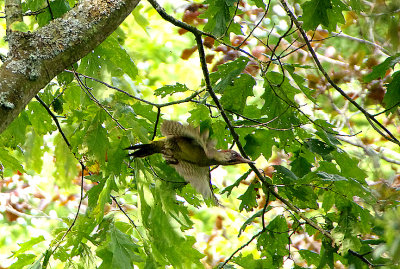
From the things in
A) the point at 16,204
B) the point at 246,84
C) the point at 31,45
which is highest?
the point at 16,204

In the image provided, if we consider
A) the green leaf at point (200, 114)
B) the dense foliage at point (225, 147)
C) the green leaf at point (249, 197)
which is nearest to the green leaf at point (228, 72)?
the dense foliage at point (225, 147)

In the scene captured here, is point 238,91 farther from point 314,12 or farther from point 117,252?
point 117,252

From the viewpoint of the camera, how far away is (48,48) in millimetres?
1280

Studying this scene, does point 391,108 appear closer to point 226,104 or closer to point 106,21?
point 226,104

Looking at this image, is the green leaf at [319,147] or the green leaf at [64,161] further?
the green leaf at [64,161]

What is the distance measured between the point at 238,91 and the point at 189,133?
40 centimetres

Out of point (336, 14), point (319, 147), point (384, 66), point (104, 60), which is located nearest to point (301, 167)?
point (319, 147)

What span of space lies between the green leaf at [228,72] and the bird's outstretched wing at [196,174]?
0.97 feet

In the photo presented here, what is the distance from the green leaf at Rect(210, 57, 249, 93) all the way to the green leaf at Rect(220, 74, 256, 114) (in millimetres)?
33

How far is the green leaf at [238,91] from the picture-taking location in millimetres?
1878

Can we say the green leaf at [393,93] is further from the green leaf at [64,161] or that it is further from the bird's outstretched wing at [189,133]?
the green leaf at [64,161]

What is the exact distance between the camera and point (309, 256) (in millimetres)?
2018

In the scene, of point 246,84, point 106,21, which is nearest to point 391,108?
point 246,84

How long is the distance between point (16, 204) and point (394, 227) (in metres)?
5.82
